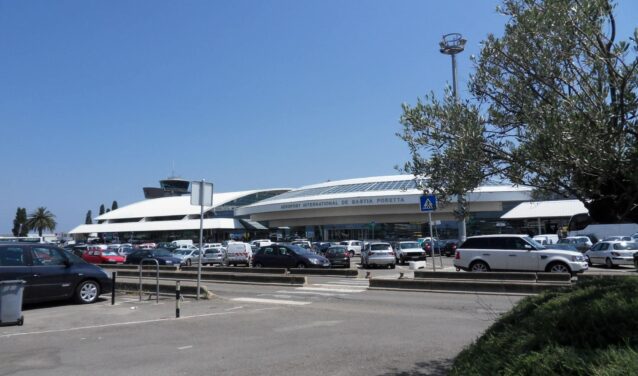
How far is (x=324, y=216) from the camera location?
288 ft

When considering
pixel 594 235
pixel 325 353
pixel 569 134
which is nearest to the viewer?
pixel 569 134

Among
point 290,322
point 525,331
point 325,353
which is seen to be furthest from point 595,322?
point 290,322

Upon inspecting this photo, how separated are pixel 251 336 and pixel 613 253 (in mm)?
25249

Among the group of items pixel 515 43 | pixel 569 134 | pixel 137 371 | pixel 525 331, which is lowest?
pixel 137 371

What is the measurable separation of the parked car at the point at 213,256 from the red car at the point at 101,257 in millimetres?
9431

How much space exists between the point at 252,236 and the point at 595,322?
336 feet

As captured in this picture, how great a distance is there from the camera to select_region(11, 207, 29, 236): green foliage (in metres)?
108

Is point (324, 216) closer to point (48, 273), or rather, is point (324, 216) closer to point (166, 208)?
point (166, 208)

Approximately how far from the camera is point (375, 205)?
80375 millimetres

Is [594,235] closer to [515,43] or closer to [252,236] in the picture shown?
[515,43]

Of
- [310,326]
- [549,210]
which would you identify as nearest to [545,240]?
[549,210]

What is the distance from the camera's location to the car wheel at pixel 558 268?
19766mm

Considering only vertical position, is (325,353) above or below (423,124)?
below

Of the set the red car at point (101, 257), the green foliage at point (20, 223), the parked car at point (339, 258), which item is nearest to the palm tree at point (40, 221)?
the green foliage at point (20, 223)
